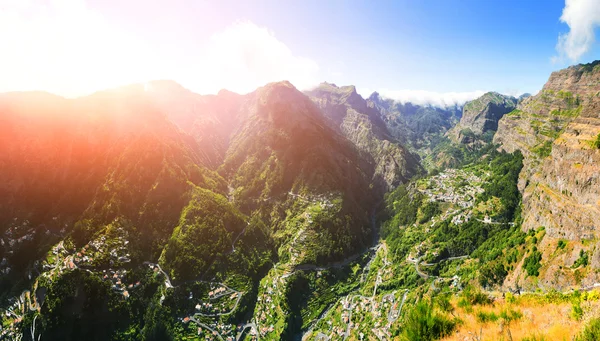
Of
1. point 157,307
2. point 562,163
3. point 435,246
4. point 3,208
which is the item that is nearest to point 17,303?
point 157,307

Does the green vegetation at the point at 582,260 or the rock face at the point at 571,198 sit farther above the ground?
the rock face at the point at 571,198

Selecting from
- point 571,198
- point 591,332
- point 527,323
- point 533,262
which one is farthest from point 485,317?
point 571,198

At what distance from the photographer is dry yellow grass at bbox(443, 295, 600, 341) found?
16500mm

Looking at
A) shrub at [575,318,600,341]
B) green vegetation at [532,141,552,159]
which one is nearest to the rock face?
green vegetation at [532,141,552,159]

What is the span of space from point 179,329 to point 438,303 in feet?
520

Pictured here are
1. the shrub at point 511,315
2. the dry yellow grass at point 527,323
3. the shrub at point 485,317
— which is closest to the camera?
the dry yellow grass at point 527,323

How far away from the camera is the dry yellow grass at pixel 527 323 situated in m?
16.5

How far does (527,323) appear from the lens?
1823 centimetres

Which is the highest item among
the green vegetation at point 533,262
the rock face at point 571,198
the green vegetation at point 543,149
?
the green vegetation at point 543,149

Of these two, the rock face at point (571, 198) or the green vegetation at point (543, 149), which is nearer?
the rock face at point (571, 198)

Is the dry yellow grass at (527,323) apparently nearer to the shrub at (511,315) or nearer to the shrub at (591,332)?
the shrub at (511,315)

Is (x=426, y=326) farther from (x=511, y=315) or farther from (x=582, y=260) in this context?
(x=582, y=260)

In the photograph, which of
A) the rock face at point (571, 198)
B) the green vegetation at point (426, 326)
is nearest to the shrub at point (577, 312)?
the green vegetation at point (426, 326)

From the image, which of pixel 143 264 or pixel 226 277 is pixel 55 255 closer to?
pixel 143 264
